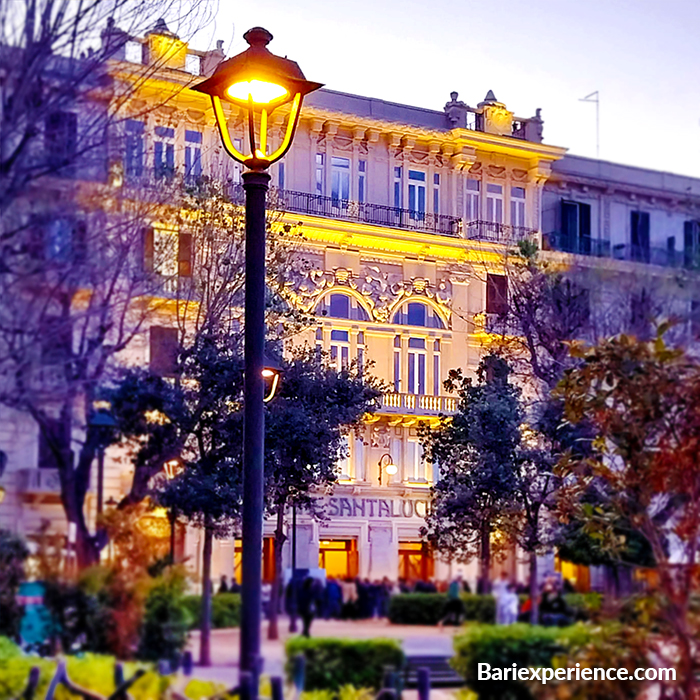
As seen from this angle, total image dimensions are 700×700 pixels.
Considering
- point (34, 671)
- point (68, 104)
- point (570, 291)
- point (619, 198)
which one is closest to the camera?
point (34, 671)

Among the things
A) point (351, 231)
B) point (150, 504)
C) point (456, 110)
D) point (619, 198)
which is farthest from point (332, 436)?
point (150, 504)

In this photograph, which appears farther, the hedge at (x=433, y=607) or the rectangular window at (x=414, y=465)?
the rectangular window at (x=414, y=465)

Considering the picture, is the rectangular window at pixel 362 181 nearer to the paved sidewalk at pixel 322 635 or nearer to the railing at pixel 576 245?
the railing at pixel 576 245

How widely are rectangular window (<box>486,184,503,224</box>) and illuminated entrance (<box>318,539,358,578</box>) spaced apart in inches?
298

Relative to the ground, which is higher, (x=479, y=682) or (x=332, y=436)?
(x=332, y=436)

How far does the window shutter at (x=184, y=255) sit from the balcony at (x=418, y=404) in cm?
1500

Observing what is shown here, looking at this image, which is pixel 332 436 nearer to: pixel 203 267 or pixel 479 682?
pixel 203 267

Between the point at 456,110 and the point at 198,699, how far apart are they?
19622 millimetres

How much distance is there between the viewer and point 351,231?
24250mm

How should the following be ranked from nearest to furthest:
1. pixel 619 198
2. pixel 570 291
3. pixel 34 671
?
pixel 34 671 → pixel 570 291 → pixel 619 198

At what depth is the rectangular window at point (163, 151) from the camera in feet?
25.5

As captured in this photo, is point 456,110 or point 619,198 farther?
point 456,110

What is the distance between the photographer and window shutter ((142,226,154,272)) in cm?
664

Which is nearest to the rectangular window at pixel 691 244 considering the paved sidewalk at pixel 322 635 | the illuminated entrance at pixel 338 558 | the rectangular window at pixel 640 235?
the rectangular window at pixel 640 235
